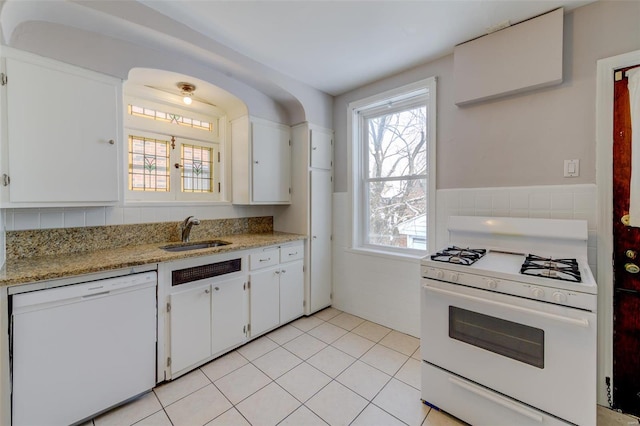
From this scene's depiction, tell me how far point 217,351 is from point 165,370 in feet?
1.26

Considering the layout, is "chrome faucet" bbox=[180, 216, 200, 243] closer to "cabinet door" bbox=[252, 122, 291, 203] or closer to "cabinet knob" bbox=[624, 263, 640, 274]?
"cabinet door" bbox=[252, 122, 291, 203]

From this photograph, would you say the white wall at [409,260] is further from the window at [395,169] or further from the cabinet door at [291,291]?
the cabinet door at [291,291]

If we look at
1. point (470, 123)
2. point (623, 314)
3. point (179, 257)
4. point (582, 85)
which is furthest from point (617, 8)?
point (179, 257)

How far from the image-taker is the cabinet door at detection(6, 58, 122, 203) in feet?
4.94

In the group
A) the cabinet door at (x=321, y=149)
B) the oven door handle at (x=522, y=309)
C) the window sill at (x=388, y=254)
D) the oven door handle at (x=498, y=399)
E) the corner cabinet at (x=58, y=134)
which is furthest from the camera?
the cabinet door at (x=321, y=149)

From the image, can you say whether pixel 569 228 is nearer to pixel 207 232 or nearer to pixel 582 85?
pixel 582 85

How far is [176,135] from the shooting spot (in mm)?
2553

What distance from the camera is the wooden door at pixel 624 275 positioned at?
1.57 meters

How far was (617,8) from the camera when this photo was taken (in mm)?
1604

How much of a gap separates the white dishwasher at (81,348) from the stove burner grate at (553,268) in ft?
7.57

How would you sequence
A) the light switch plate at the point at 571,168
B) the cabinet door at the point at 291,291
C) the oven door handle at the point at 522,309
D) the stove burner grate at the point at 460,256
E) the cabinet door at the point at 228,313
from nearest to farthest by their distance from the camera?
1. the oven door handle at the point at 522,309
2. the stove burner grate at the point at 460,256
3. the light switch plate at the point at 571,168
4. the cabinet door at the point at 228,313
5. the cabinet door at the point at 291,291

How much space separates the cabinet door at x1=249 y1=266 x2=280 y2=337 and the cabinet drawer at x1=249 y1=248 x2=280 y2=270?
0.06 m

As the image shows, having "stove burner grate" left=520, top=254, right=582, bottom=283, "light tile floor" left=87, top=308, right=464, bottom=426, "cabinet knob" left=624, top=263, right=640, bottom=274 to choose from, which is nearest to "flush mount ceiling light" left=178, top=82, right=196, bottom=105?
"light tile floor" left=87, top=308, right=464, bottom=426

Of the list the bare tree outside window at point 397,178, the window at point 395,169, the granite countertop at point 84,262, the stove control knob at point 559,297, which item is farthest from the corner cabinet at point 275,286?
the stove control knob at point 559,297
